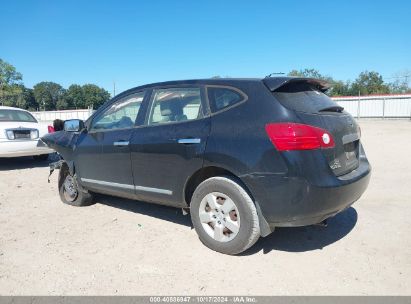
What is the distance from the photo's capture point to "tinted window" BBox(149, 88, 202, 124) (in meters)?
4.08

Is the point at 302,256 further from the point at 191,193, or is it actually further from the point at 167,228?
the point at 167,228

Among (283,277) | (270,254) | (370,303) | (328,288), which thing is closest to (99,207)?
(270,254)

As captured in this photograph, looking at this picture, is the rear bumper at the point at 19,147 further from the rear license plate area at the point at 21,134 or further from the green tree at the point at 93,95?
the green tree at the point at 93,95

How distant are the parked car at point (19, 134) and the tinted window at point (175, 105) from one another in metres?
5.56

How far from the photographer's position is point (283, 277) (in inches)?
131

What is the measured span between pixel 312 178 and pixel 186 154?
4.39 feet

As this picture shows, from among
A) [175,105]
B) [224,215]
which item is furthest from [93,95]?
[224,215]

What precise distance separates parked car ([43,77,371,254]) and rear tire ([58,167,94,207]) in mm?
1033

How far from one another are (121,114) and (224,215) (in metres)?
2.10

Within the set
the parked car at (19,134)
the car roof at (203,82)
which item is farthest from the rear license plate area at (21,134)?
the car roof at (203,82)

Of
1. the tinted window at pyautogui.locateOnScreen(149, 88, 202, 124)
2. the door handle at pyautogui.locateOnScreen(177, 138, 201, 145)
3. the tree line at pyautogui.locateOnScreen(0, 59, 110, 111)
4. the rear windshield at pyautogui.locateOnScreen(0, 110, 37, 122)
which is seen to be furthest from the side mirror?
the tree line at pyautogui.locateOnScreen(0, 59, 110, 111)

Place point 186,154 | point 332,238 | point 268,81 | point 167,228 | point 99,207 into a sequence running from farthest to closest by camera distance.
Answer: point 99,207 → point 167,228 → point 332,238 → point 186,154 → point 268,81

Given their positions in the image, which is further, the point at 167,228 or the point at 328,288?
the point at 167,228

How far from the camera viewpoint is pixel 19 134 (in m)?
→ 9.03
